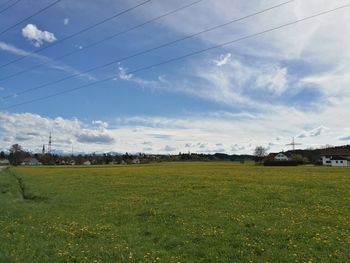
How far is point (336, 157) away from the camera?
16288 centimetres

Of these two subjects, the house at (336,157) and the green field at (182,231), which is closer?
the green field at (182,231)

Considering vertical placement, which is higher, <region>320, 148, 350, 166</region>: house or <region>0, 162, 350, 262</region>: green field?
<region>320, 148, 350, 166</region>: house

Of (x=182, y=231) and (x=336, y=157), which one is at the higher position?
(x=336, y=157)

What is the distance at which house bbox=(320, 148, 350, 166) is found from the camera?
519 feet

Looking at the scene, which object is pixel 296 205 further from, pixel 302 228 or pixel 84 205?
pixel 84 205

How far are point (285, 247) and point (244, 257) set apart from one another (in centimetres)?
191

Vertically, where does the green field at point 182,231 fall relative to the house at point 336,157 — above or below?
below

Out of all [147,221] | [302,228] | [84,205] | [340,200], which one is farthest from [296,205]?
[84,205]

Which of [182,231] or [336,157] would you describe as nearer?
[182,231]

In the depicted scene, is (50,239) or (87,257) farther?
(50,239)

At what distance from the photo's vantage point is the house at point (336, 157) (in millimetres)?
158250

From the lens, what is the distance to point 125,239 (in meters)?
15.1

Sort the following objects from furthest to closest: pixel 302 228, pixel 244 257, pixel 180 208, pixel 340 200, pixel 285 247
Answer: pixel 340 200 → pixel 180 208 → pixel 302 228 → pixel 285 247 → pixel 244 257

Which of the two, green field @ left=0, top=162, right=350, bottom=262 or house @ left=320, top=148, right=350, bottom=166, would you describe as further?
house @ left=320, top=148, right=350, bottom=166
